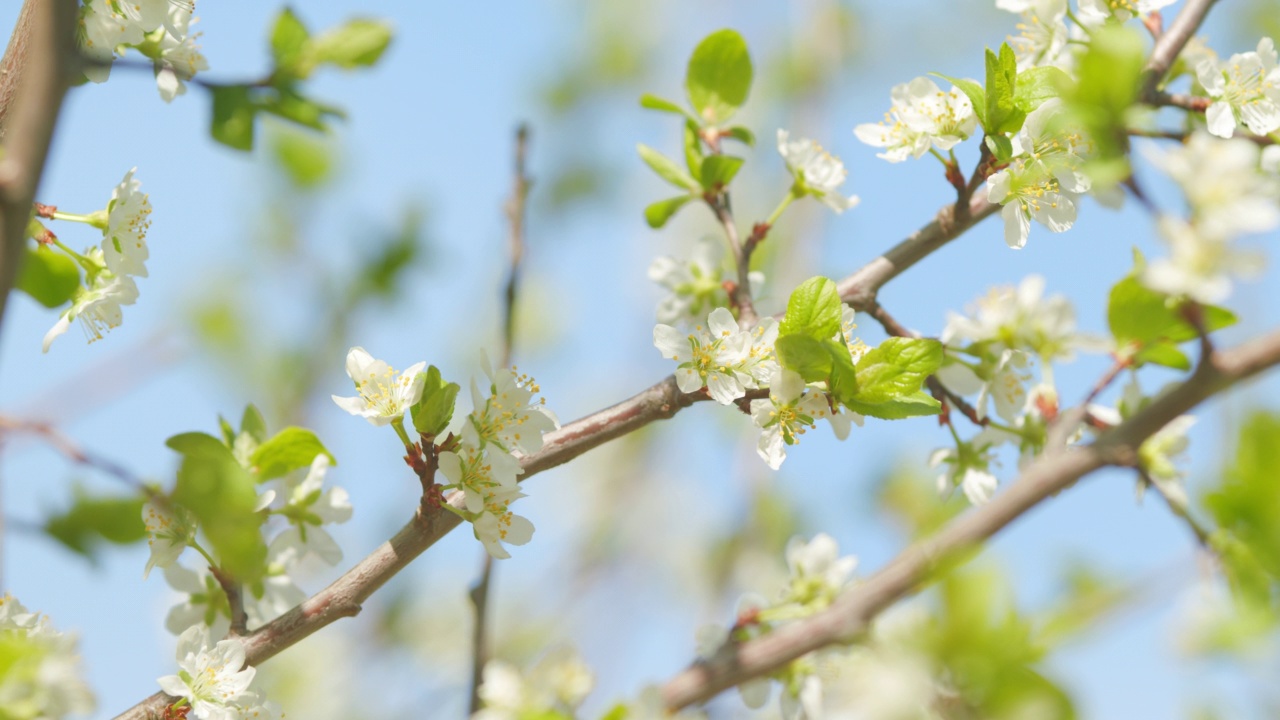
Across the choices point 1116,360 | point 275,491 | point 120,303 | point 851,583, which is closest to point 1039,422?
point 1116,360

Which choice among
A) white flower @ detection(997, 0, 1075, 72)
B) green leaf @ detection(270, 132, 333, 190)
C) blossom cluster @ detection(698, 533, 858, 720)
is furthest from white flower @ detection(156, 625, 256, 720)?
green leaf @ detection(270, 132, 333, 190)

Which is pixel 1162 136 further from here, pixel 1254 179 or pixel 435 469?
pixel 435 469

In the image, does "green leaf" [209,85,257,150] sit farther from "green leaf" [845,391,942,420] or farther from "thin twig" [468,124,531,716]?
"green leaf" [845,391,942,420]

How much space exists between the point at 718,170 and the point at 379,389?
1.94 feet

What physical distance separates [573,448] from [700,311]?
0.48 metres

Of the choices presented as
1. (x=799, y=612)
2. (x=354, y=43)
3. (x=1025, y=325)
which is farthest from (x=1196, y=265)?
(x=354, y=43)

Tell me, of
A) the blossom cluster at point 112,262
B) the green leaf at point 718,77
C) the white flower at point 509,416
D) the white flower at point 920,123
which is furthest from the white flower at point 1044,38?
the blossom cluster at point 112,262

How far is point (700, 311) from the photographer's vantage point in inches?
62.6

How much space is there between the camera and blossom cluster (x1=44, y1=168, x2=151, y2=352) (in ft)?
4.18

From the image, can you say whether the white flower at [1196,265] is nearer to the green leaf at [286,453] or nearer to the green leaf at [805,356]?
the green leaf at [805,356]

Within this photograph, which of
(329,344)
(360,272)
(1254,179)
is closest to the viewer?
(1254,179)

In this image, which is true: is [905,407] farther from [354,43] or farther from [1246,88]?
[354,43]

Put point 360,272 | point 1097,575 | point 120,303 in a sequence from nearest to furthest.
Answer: point 120,303, point 1097,575, point 360,272

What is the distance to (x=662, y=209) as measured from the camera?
1546 mm
